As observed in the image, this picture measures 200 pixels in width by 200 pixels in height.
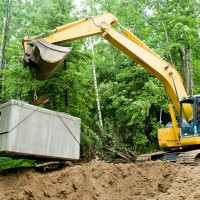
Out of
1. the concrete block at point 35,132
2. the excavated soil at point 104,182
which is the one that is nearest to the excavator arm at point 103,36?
the concrete block at point 35,132

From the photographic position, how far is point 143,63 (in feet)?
31.0

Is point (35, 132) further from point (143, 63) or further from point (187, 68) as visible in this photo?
point (187, 68)

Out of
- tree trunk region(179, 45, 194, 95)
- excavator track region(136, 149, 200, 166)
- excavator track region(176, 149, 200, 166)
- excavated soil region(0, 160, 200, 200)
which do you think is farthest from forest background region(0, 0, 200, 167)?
excavated soil region(0, 160, 200, 200)

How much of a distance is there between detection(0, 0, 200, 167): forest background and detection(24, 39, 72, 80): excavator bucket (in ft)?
11.5

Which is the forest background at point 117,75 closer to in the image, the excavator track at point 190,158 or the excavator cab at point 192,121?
the excavator cab at point 192,121

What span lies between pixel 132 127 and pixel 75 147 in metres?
9.52

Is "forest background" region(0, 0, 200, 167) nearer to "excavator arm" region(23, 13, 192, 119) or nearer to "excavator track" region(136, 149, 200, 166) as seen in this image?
"excavator arm" region(23, 13, 192, 119)

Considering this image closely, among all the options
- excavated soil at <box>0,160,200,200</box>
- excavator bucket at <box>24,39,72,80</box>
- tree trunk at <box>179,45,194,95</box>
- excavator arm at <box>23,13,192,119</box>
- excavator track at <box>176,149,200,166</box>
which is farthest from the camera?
tree trunk at <box>179,45,194,95</box>

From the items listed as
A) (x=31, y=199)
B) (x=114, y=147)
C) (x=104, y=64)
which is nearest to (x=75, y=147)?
(x=31, y=199)

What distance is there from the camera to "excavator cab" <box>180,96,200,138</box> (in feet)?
28.3

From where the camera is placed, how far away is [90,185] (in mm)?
6473

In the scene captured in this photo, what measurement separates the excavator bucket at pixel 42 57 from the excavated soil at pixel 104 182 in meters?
2.24

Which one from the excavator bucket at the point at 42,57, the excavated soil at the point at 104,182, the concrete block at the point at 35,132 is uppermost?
the excavator bucket at the point at 42,57

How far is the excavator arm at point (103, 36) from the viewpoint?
269 inches
